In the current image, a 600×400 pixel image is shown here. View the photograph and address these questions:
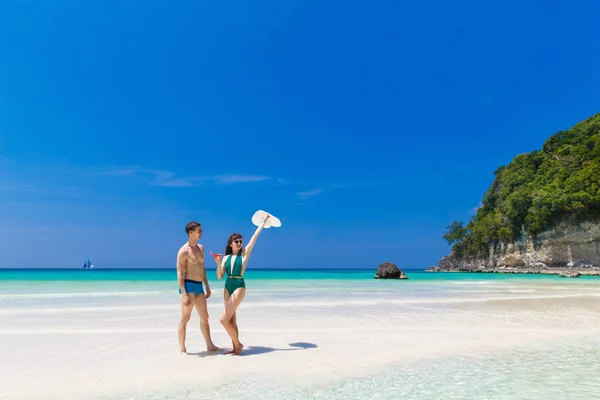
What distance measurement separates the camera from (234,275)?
7020 mm

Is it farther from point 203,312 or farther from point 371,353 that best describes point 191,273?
point 371,353

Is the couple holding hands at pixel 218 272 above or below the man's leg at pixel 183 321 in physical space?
above

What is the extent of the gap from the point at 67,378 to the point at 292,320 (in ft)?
21.9

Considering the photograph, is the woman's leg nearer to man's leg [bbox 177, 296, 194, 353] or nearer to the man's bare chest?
man's leg [bbox 177, 296, 194, 353]

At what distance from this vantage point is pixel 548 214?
7200cm

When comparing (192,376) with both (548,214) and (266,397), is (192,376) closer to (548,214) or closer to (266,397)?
(266,397)

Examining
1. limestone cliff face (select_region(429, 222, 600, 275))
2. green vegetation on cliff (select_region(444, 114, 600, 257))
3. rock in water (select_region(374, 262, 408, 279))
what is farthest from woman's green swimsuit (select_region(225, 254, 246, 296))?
green vegetation on cliff (select_region(444, 114, 600, 257))

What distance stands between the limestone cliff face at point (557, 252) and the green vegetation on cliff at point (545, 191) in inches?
57.5

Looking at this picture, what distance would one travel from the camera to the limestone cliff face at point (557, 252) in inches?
2648

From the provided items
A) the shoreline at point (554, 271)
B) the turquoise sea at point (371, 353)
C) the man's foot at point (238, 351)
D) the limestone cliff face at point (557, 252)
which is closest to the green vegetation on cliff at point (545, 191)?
the limestone cliff face at point (557, 252)

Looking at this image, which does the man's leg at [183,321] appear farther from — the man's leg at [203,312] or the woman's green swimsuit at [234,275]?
the woman's green swimsuit at [234,275]

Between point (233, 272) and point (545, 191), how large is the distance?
8014 centimetres

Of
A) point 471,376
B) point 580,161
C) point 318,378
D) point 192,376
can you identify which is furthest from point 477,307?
point 580,161

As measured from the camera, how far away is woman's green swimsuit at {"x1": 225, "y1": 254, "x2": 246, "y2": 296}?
696 cm
